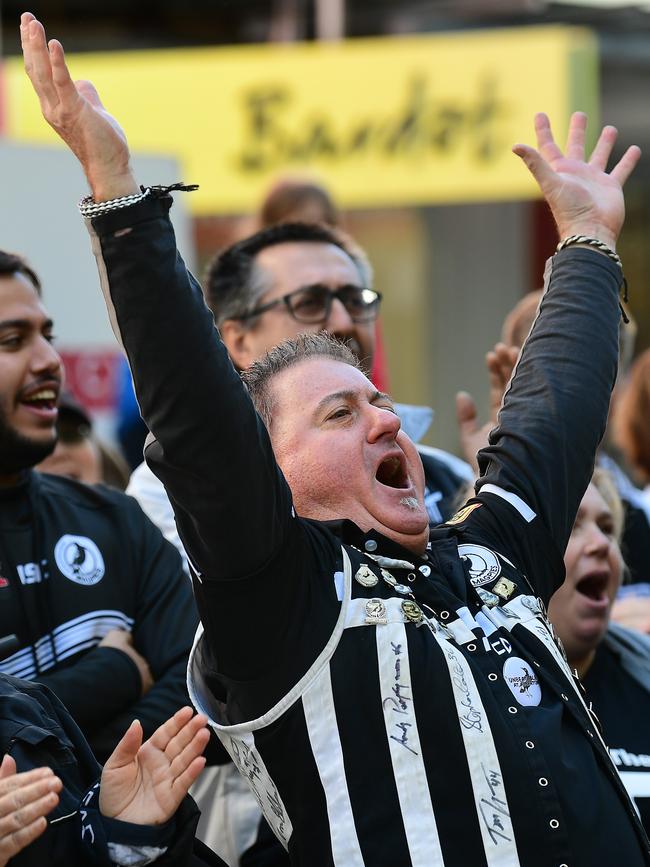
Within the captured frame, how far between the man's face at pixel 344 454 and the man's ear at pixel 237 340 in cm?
140

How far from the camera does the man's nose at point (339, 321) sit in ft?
12.3

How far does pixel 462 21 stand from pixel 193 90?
12.3ft

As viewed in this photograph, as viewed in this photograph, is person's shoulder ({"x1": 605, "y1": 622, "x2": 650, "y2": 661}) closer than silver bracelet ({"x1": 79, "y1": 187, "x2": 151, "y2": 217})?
No

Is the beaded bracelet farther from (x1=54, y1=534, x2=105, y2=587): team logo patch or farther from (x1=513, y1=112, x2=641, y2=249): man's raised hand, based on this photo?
(x1=54, y1=534, x2=105, y2=587): team logo patch

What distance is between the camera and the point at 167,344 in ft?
6.31

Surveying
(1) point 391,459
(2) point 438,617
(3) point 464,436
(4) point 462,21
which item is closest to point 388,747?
(2) point 438,617

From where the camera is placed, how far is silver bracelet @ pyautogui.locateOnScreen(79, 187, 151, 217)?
1.95 m

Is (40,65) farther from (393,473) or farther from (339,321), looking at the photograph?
(339,321)

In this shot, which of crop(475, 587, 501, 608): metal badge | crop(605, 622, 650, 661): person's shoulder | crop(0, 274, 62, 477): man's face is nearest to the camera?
crop(475, 587, 501, 608): metal badge

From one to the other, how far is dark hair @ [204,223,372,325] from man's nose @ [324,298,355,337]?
0.23 metres

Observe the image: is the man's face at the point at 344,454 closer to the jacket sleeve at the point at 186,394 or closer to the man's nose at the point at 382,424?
the man's nose at the point at 382,424

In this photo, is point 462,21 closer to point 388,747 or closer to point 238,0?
point 238,0
